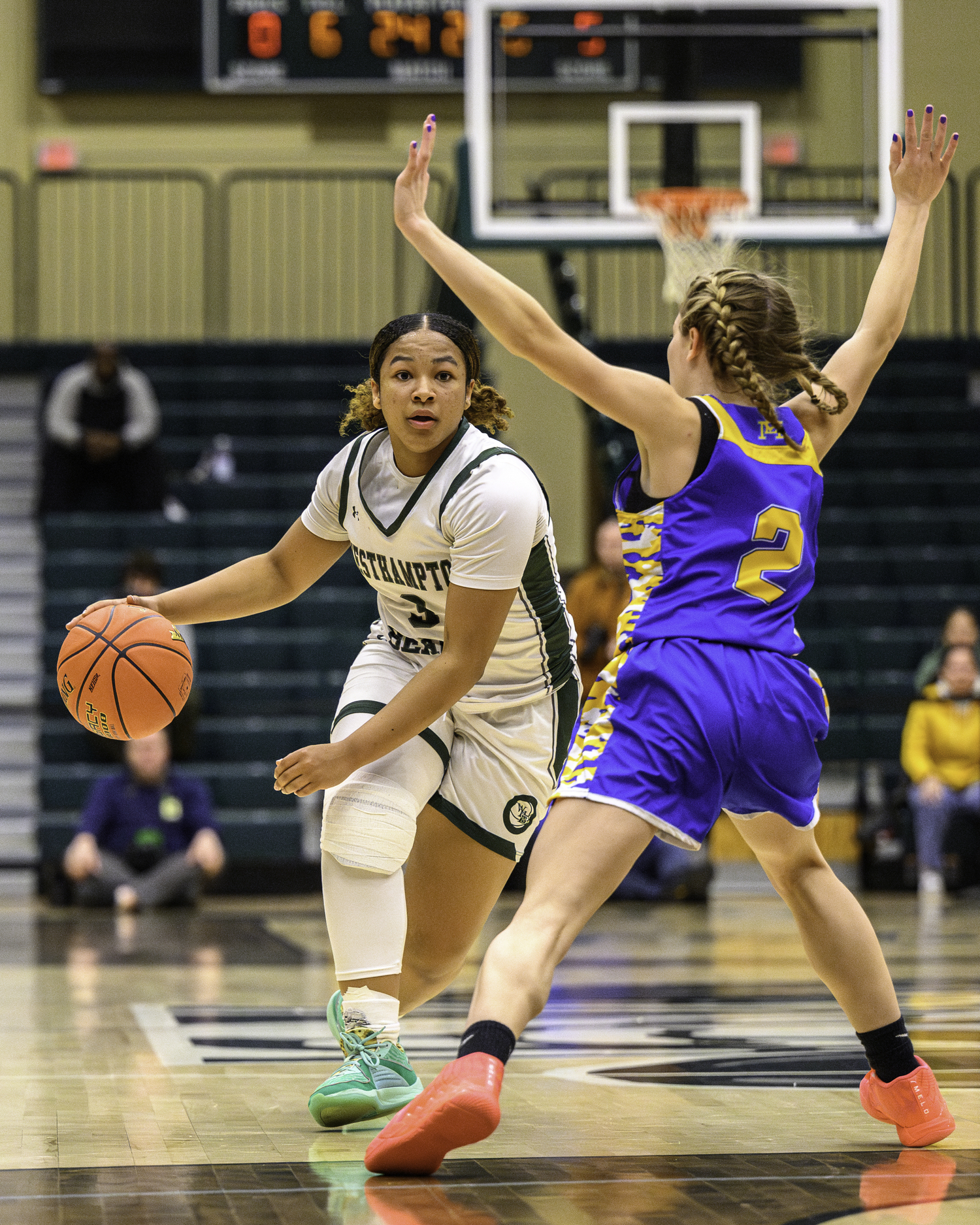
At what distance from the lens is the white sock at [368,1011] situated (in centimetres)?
348

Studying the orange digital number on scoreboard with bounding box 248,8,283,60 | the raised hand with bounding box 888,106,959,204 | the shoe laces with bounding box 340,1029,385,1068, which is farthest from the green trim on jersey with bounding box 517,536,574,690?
the orange digital number on scoreboard with bounding box 248,8,283,60

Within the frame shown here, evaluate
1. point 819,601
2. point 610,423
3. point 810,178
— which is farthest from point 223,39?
point 819,601

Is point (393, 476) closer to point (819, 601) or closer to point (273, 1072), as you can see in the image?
point (273, 1072)

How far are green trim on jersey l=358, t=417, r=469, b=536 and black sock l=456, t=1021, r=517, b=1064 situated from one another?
1094mm

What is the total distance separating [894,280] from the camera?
3.42 meters

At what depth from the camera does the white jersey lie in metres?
3.40

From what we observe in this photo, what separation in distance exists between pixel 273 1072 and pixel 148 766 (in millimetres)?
5339

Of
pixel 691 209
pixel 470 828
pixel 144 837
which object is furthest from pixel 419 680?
pixel 691 209

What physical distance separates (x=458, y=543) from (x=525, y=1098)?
1271 mm

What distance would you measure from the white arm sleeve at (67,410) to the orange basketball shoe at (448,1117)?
33.0ft

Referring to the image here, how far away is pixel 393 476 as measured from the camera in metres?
3.56

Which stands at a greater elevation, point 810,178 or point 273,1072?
point 810,178

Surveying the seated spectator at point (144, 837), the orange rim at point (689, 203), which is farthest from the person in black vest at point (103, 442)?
the orange rim at point (689, 203)

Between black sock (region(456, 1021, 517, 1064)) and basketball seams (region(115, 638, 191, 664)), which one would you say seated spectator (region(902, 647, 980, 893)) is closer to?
basketball seams (region(115, 638, 191, 664))
